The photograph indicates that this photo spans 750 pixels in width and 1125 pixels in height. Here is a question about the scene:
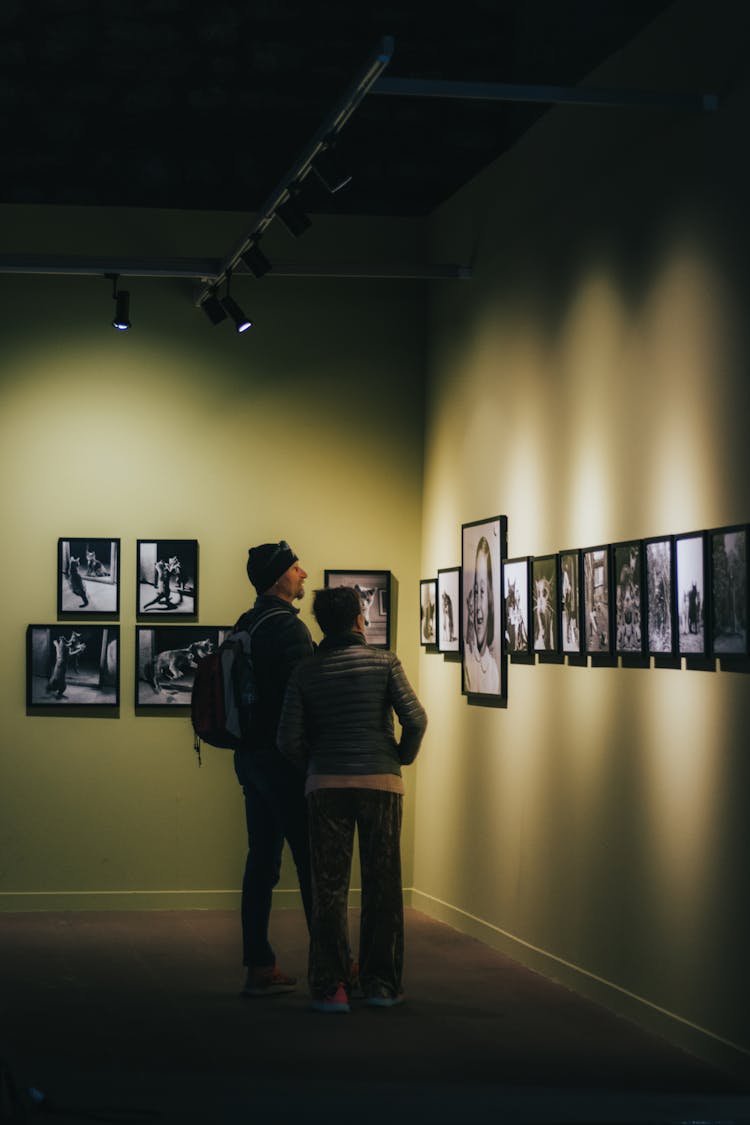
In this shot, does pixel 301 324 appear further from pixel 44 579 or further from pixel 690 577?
pixel 690 577

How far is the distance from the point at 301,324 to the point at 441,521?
1425 millimetres

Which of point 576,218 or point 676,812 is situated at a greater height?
point 576,218

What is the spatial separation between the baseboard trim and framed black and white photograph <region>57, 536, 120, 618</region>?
239 centimetres

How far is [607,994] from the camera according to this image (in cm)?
655

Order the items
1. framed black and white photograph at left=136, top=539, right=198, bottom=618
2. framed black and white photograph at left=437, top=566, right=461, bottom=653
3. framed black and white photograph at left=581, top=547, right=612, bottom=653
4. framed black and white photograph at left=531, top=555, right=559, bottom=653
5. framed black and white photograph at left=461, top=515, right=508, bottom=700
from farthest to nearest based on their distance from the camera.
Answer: framed black and white photograph at left=136, top=539, right=198, bottom=618, framed black and white photograph at left=437, top=566, right=461, bottom=653, framed black and white photograph at left=461, top=515, right=508, bottom=700, framed black and white photograph at left=531, top=555, right=559, bottom=653, framed black and white photograph at left=581, top=547, right=612, bottom=653

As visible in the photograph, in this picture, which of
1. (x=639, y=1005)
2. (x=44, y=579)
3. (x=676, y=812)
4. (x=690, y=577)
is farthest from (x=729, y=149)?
(x=44, y=579)

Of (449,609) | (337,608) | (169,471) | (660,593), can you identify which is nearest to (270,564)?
(337,608)

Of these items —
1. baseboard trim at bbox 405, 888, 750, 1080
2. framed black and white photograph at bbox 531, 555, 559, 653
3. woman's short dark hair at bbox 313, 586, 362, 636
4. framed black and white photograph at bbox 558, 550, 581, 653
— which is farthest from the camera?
framed black and white photograph at bbox 531, 555, 559, 653

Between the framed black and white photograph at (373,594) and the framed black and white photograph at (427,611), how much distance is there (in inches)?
7.7

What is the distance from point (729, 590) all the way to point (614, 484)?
1.20m

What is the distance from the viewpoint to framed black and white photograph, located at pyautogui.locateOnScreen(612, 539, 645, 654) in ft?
20.3

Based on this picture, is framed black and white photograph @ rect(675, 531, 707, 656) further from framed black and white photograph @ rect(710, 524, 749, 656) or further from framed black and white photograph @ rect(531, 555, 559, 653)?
framed black and white photograph @ rect(531, 555, 559, 653)

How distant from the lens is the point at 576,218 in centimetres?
715

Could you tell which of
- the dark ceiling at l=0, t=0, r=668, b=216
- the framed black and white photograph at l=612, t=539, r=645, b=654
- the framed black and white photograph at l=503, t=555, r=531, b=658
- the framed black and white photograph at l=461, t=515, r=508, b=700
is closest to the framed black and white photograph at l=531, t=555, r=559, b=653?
the framed black and white photograph at l=503, t=555, r=531, b=658
